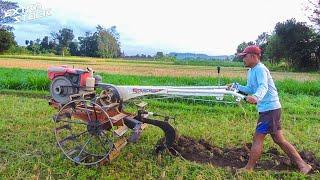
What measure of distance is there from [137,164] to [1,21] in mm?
61846

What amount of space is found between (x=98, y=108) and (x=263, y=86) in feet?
7.33

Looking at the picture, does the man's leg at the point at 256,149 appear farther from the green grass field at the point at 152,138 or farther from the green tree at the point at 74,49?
the green tree at the point at 74,49

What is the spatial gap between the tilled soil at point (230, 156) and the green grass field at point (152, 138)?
29 centimetres

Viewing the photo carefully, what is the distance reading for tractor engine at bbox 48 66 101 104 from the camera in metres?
6.11

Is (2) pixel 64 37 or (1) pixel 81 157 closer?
(1) pixel 81 157

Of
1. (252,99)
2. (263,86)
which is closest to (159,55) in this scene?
(263,86)

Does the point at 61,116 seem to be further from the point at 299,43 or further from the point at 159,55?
the point at 159,55

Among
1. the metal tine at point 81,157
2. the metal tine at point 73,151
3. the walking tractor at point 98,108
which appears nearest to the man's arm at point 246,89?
the walking tractor at point 98,108

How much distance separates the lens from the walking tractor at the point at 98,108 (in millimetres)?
5723

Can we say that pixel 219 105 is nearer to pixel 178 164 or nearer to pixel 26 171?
pixel 178 164

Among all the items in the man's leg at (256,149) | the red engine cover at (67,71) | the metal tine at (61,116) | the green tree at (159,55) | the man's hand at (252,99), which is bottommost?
the green tree at (159,55)

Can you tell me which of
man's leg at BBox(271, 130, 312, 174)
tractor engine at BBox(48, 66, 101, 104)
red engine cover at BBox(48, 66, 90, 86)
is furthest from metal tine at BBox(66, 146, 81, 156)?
man's leg at BBox(271, 130, 312, 174)

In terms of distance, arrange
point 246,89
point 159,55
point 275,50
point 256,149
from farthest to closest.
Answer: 1. point 159,55
2. point 275,50
3. point 246,89
4. point 256,149

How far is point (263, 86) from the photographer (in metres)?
5.23
